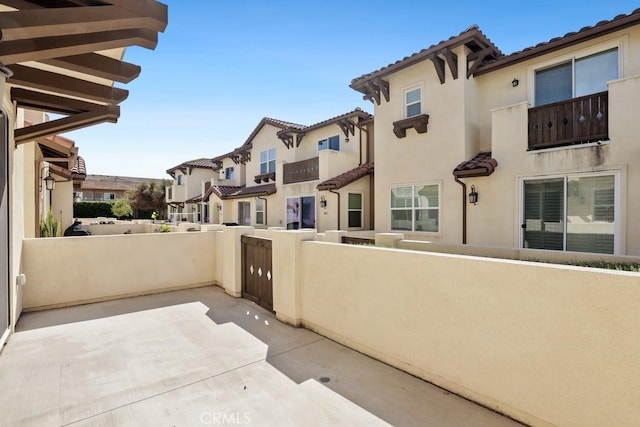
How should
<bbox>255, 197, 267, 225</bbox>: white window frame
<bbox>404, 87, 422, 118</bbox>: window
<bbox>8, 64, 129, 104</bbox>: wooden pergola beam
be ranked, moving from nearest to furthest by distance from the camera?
<bbox>8, 64, 129, 104</bbox>: wooden pergola beam, <bbox>404, 87, 422, 118</bbox>: window, <bbox>255, 197, 267, 225</bbox>: white window frame

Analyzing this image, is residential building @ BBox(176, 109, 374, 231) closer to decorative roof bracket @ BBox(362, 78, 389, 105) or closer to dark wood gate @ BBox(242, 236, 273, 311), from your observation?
decorative roof bracket @ BBox(362, 78, 389, 105)

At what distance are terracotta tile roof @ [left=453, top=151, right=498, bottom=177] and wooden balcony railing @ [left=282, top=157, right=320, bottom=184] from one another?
22.5 ft

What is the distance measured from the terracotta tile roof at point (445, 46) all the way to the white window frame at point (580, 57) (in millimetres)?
1528

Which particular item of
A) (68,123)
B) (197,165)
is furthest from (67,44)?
(197,165)

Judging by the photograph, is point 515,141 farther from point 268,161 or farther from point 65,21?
point 268,161

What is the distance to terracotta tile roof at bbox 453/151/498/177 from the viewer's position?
863 cm

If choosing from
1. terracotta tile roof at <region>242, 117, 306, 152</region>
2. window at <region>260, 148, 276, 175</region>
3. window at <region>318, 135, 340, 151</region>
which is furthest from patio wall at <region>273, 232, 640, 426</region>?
window at <region>260, 148, 276, 175</region>

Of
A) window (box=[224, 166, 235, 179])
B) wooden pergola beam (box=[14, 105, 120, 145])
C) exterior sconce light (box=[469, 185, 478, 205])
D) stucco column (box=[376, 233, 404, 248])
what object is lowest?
stucco column (box=[376, 233, 404, 248])

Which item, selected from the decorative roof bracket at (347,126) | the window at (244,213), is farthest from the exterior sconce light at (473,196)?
the window at (244,213)

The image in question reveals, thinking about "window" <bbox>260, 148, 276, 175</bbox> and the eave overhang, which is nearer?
the eave overhang

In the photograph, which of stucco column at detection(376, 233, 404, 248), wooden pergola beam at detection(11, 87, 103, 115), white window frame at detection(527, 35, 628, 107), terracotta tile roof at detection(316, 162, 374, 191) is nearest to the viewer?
wooden pergola beam at detection(11, 87, 103, 115)

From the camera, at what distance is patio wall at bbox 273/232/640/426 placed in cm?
268

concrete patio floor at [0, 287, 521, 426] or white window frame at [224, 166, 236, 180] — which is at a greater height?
white window frame at [224, 166, 236, 180]

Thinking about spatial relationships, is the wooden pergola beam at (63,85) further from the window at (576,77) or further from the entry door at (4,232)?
the window at (576,77)
